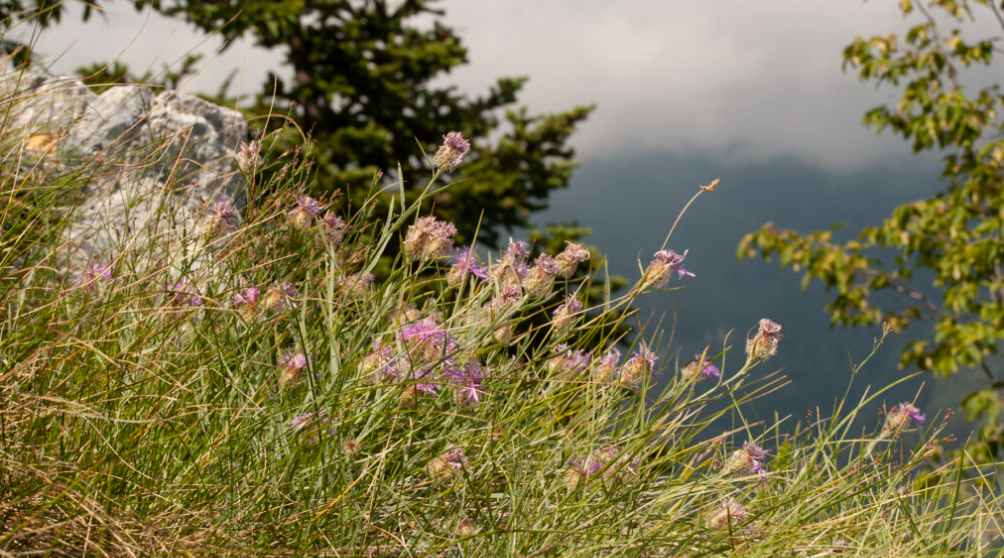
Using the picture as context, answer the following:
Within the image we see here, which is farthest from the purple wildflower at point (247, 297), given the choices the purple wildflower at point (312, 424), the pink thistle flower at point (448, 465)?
the pink thistle flower at point (448, 465)

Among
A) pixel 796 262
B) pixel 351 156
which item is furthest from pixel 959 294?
pixel 351 156

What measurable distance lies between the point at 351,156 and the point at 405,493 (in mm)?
9171

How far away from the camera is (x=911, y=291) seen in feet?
22.3

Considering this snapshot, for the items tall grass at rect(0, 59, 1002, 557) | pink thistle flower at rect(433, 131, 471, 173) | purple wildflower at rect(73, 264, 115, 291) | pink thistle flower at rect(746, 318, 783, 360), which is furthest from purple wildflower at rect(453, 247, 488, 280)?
purple wildflower at rect(73, 264, 115, 291)

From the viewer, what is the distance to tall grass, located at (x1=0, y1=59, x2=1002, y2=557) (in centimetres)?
132

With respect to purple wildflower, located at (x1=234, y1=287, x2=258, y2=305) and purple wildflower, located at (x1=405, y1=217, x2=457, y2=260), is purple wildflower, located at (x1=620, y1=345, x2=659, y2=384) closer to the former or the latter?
purple wildflower, located at (x1=405, y1=217, x2=457, y2=260)

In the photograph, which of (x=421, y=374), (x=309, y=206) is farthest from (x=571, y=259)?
(x=309, y=206)

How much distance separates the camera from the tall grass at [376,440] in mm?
1324

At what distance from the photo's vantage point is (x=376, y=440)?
5.27 feet

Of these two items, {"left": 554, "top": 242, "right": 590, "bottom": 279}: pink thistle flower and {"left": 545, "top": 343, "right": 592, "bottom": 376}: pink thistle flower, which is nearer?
{"left": 554, "top": 242, "right": 590, "bottom": 279}: pink thistle flower

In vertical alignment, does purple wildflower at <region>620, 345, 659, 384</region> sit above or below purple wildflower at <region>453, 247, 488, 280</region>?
below

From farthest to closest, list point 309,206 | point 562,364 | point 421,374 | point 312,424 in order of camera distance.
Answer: point 309,206 < point 562,364 < point 421,374 < point 312,424

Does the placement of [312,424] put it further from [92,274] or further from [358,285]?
[92,274]

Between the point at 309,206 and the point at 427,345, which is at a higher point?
the point at 309,206
